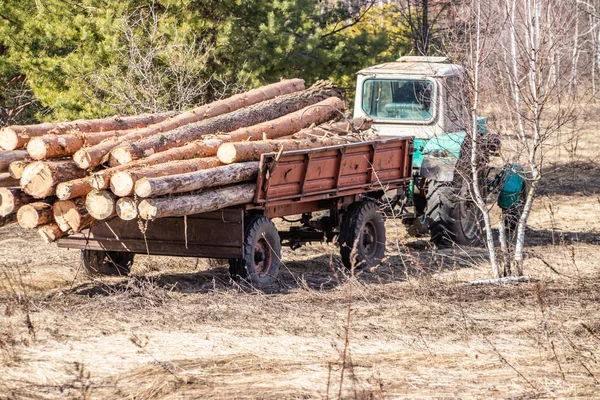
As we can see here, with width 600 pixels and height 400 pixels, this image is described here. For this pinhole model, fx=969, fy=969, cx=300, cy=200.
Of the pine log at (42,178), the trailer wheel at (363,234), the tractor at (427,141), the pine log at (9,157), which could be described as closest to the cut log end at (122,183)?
the pine log at (42,178)

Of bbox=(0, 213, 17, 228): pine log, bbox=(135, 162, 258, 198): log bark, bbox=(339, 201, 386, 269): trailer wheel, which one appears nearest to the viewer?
bbox=(135, 162, 258, 198): log bark

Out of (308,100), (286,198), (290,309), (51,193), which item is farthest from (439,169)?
(51,193)

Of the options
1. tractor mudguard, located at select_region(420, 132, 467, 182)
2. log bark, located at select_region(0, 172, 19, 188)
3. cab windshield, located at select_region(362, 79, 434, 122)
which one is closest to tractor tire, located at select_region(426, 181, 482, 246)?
tractor mudguard, located at select_region(420, 132, 467, 182)

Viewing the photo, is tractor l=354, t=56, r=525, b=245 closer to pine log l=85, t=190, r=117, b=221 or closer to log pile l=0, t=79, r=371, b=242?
log pile l=0, t=79, r=371, b=242

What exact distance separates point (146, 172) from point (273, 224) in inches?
78.8

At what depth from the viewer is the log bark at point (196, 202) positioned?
8.99 meters

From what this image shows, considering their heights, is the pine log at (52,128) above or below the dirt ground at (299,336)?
above

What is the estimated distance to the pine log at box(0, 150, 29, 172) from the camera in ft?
32.1

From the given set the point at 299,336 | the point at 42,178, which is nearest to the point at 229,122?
the point at 42,178

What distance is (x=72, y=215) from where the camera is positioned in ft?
30.2

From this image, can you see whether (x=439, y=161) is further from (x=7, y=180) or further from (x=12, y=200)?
(x=12, y=200)

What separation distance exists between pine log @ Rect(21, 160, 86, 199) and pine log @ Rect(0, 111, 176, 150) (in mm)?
975

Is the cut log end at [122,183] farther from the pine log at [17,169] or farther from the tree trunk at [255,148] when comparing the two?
the tree trunk at [255,148]

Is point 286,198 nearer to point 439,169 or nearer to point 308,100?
point 308,100
